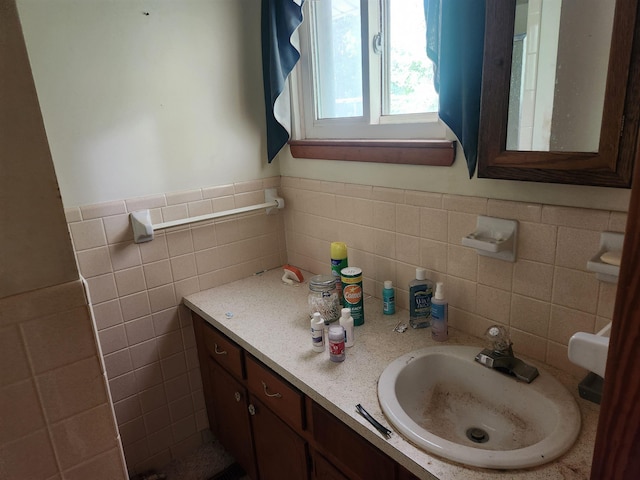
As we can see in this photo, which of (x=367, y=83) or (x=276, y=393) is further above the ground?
(x=367, y=83)

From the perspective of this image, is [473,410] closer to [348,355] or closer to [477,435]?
[477,435]

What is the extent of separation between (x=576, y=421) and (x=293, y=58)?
146 cm

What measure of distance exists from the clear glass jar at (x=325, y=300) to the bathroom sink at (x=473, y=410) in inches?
12.1

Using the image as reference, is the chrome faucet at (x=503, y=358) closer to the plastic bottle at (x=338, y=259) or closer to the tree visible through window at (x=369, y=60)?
the plastic bottle at (x=338, y=259)

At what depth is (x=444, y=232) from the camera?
4.24 ft

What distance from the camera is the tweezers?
2.98 feet

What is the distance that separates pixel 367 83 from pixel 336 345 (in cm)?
92

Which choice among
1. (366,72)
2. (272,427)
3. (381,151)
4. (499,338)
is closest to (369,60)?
(366,72)

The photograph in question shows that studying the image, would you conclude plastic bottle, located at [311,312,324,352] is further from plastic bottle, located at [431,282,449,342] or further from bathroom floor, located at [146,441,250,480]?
bathroom floor, located at [146,441,250,480]

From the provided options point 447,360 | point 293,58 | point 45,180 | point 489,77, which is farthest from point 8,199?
point 293,58

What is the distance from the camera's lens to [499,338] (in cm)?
111

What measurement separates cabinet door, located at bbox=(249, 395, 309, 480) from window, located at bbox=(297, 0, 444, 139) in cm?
102

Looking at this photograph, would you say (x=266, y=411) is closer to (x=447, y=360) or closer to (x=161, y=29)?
(x=447, y=360)

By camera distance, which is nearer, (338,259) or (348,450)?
(348,450)
